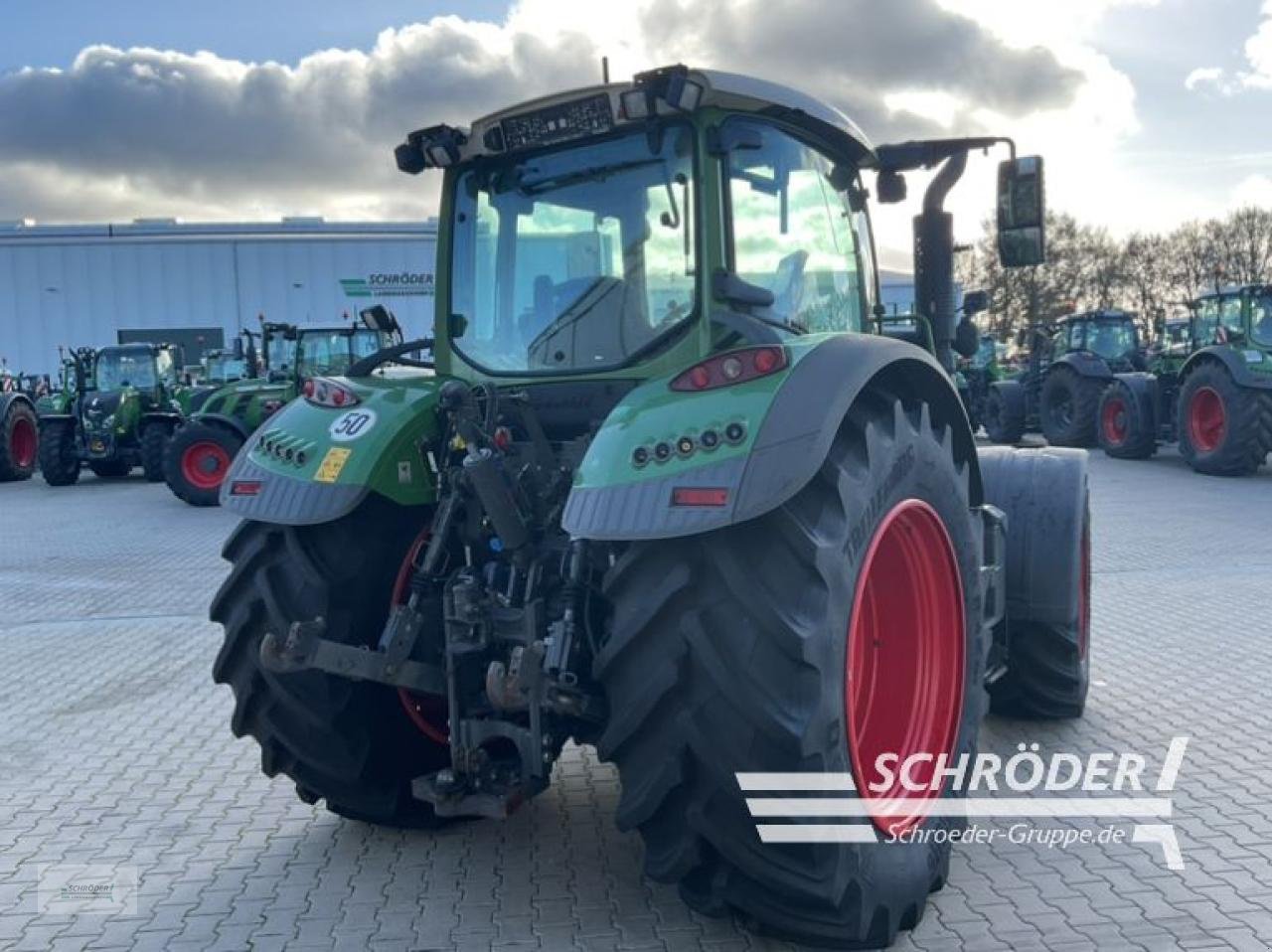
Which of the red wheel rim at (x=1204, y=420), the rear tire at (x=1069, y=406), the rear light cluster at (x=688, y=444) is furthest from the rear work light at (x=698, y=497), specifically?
the rear tire at (x=1069, y=406)

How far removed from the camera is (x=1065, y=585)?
14.7 feet

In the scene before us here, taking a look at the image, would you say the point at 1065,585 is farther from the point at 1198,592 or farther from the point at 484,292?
the point at 1198,592

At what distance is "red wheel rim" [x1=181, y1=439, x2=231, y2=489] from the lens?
14117mm

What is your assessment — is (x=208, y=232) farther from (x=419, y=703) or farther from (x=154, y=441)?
(x=419, y=703)

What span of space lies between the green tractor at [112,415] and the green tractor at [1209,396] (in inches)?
537

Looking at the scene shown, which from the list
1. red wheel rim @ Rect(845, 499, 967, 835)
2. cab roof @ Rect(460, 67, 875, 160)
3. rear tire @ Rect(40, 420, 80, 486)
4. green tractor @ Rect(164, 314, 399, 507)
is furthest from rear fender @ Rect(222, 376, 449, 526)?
rear tire @ Rect(40, 420, 80, 486)

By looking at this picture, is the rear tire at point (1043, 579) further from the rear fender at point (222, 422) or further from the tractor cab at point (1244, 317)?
the tractor cab at point (1244, 317)

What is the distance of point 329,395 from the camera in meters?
3.81

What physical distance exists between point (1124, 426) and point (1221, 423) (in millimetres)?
2193

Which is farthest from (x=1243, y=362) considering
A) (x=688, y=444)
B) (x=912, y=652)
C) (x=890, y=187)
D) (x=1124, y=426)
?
(x=688, y=444)

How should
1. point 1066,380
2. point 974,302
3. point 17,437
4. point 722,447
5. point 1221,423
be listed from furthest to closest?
point 17,437 < point 1066,380 < point 1221,423 < point 974,302 < point 722,447

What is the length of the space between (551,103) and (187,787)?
292 cm

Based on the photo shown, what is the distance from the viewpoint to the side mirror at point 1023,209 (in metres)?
4.23

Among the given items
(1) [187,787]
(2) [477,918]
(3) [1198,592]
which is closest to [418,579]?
(2) [477,918]
